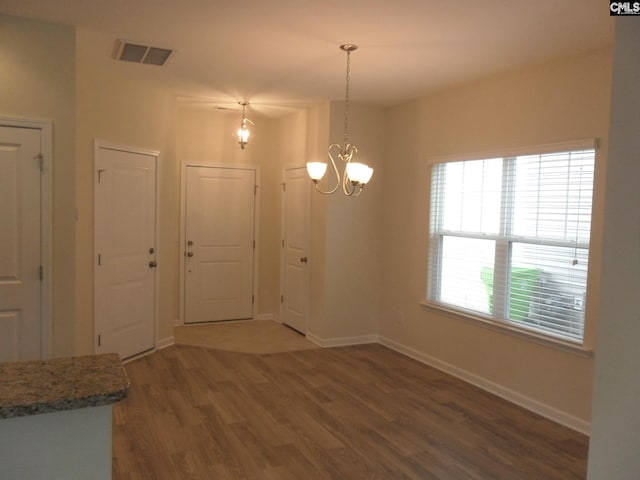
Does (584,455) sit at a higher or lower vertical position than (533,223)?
lower

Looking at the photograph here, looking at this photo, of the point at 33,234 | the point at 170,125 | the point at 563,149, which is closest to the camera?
the point at 33,234

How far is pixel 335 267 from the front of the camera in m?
5.62

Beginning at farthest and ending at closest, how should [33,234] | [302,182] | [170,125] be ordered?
[302,182] → [170,125] → [33,234]

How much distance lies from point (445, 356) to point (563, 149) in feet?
7.25

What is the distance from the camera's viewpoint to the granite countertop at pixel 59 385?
1235 mm

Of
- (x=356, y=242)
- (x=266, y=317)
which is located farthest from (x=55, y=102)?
(x=266, y=317)

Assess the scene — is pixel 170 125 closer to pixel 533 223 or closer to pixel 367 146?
pixel 367 146

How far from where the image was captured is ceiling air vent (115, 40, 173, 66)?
3.78 metres

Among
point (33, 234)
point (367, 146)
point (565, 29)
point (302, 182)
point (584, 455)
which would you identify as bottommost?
point (584, 455)

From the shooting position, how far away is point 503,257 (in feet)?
13.9

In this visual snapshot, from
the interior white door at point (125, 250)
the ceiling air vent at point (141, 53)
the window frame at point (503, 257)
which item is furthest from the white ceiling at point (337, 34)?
the interior white door at point (125, 250)

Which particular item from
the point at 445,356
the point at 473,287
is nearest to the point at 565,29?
the point at 473,287

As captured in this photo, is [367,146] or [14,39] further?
[367,146]

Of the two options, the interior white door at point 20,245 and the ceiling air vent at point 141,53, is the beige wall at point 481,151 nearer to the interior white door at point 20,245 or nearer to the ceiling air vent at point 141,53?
the ceiling air vent at point 141,53
